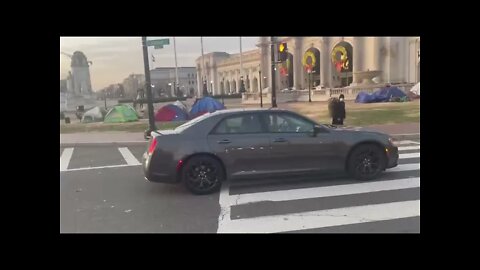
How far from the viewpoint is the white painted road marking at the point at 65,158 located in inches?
335

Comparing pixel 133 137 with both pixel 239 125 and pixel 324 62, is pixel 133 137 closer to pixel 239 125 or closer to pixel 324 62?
pixel 239 125

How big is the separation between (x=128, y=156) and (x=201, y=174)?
4732 mm

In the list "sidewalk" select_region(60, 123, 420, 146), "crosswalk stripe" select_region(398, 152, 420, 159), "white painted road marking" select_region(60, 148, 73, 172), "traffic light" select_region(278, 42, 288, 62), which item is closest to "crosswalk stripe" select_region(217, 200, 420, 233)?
"crosswalk stripe" select_region(398, 152, 420, 159)

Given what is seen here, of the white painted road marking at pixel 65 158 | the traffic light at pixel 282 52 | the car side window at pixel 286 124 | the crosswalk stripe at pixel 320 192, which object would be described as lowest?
the crosswalk stripe at pixel 320 192

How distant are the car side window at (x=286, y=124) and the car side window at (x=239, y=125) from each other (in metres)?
0.20

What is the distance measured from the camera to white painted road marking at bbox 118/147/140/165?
8714 millimetres

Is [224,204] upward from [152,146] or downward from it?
downward

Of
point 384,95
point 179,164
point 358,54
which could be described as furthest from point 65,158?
point 358,54

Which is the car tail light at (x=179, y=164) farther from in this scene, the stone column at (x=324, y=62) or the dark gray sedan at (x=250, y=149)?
the stone column at (x=324, y=62)

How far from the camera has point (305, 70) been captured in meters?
64.2

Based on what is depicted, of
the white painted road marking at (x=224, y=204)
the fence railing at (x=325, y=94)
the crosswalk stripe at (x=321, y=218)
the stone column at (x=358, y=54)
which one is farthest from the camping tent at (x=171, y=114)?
the stone column at (x=358, y=54)

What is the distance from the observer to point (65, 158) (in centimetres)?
981

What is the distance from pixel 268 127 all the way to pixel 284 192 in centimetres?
108

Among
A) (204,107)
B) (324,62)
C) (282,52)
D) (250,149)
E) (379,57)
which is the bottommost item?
(250,149)
